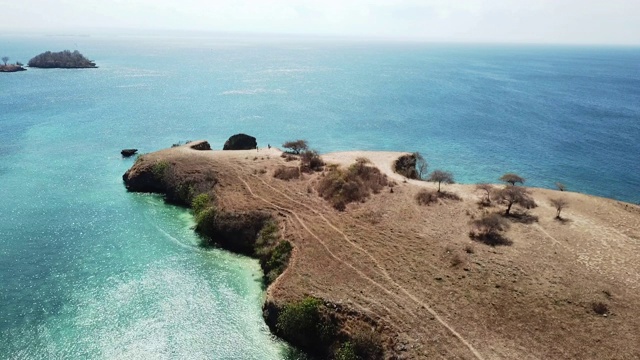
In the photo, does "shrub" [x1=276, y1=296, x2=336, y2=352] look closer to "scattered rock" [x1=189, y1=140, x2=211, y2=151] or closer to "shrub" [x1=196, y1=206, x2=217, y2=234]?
"shrub" [x1=196, y1=206, x2=217, y2=234]

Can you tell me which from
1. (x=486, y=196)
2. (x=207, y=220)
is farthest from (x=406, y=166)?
(x=207, y=220)

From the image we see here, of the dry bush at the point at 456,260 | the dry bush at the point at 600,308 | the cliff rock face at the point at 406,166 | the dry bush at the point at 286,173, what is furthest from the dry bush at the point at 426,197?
the dry bush at the point at 600,308

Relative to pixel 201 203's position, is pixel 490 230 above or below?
above

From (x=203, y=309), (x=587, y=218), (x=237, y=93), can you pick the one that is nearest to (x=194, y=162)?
(x=203, y=309)

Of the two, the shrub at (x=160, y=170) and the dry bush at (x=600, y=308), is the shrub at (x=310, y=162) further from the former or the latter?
the dry bush at (x=600, y=308)

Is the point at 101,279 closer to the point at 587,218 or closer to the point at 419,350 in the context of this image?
Answer: the point at 419,350

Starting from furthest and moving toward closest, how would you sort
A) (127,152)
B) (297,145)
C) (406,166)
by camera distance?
(127,152) → (297,145) → (406,166)

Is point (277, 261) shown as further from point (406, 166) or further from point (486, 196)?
point (406, 166)
